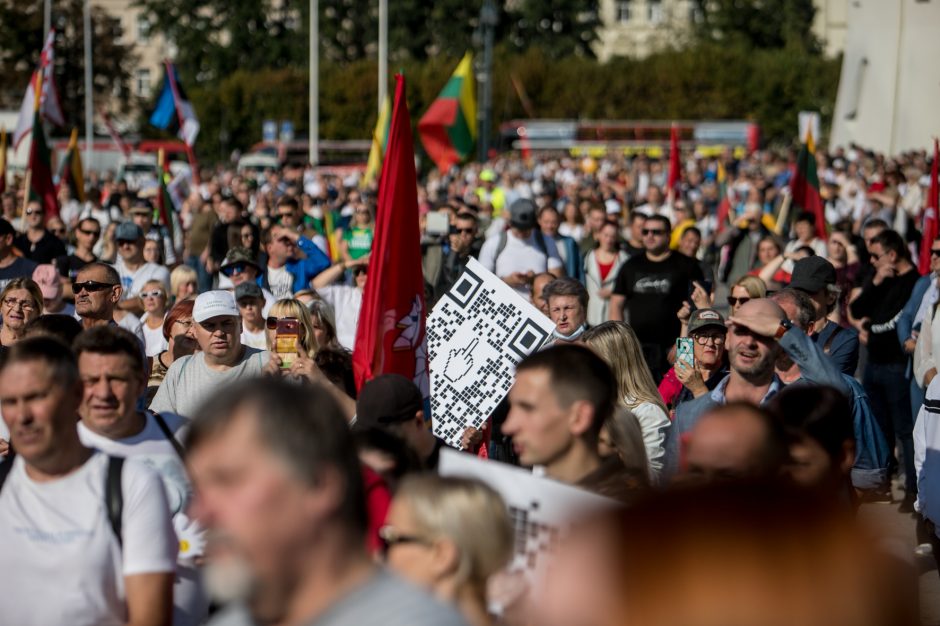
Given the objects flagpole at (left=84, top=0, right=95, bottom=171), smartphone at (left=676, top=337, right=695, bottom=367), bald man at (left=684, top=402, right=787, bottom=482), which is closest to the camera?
bald man at (left=684, top=402, right=787, bottom=482)

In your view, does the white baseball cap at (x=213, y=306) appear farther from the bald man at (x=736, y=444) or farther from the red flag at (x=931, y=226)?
the red flag at (x=931, y=226)

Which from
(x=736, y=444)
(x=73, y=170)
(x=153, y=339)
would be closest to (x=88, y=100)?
(x=73, y=170)

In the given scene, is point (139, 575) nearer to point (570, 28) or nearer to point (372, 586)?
point (372, 586)

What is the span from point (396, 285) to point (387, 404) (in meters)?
2.12

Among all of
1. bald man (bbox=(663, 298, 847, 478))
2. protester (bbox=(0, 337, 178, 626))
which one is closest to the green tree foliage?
bald man (bbox=(663, 298, 847, 478))

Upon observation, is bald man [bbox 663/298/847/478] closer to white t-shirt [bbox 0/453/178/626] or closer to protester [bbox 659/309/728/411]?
protester [bbox 659/309/728/411]

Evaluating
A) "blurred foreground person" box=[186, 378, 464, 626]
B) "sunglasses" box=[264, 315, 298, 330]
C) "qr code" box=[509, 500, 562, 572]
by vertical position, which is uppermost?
"blurred foreground person" box=[186, 378, 464, 626]

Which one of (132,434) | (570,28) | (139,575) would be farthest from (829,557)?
(570,28)

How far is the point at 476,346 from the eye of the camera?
7.00 metres

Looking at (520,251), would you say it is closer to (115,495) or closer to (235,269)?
(235,269)

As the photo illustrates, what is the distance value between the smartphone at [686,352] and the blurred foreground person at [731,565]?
16.8 ft

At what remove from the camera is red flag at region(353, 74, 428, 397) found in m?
6.61

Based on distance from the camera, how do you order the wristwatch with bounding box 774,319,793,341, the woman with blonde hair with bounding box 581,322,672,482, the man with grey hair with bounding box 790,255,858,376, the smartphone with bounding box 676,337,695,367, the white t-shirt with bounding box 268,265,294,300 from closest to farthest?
1. the wristwatch with bounding box 774,319,793,341
2. the woman with blonde hair with bounding box 581,322,672,482
3. the smartphone with bounding box 676,337,695,367
4. the man with grey hair with bounding box 790,255,858,376
5. the white t-shirt with bounding box 268,265,294,300

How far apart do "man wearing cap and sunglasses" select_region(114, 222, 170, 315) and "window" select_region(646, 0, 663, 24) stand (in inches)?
3585
